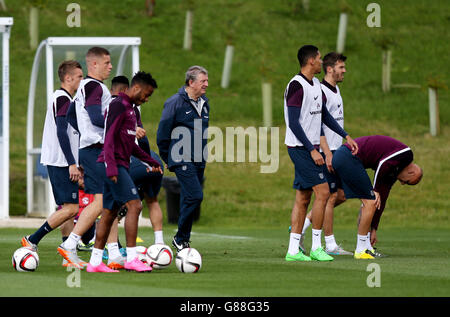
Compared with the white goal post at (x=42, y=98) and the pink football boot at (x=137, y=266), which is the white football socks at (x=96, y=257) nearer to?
the pink football boot at (x=137, y=266)

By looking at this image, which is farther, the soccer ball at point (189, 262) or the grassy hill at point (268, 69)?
the grassy hill at point (268, 69)

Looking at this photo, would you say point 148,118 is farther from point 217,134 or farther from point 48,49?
point 48,49

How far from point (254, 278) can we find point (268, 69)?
80.5 ft

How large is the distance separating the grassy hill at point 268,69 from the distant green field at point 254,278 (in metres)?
9.15

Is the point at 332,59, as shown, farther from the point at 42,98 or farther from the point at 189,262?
the point at 42,98

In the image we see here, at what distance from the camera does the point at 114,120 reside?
946 cm

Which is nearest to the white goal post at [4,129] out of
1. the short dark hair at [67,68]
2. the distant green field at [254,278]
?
the distant green field at [254,278]

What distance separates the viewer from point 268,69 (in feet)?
108

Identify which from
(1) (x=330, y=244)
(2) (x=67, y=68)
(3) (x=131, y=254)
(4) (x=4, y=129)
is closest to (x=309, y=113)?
(1) (x=330, y=244)

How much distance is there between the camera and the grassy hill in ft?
75.4

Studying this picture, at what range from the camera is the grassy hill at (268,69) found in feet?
75.4

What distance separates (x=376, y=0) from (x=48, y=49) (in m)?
25.2

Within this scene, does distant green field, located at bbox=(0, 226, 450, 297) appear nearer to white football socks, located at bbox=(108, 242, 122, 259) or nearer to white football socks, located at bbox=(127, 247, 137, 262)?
white football socks, located at bbox=(127, 247, 137, 262)
